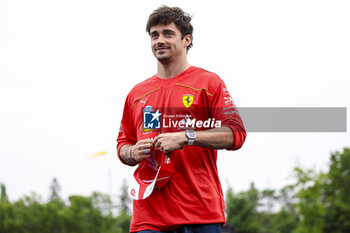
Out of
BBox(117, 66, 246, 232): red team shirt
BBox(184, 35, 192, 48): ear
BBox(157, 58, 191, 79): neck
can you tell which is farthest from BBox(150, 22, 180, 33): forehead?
BBox(117, 66, 246, 232): red team shirt

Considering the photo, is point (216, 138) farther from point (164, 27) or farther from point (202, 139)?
point (164, 27)

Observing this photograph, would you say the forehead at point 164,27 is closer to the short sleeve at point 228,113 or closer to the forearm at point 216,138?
the short sleeve at point 228,113

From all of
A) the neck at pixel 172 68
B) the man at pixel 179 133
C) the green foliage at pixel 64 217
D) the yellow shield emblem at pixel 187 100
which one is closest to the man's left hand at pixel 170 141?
the man at pixel 179 133

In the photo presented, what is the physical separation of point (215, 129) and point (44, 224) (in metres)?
60.4

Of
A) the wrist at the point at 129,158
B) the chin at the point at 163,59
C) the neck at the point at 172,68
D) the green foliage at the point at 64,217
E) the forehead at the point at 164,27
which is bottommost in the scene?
the green foliage at the point at 64,217

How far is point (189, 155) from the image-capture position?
4.50m

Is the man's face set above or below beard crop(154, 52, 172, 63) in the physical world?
above

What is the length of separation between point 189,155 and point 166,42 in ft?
3.40

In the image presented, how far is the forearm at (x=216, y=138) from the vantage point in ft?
14.2

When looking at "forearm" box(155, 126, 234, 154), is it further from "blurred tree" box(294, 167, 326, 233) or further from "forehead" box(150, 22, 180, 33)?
"blurred tree" box(294, 167, 326, 233)

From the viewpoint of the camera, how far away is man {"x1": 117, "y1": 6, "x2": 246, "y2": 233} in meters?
4.37

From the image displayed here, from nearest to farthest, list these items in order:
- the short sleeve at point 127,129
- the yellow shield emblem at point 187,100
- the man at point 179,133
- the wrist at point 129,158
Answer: the man at point 179,133, the yellow shield emblem at point 187,100, the wrist at point 129,158, the short sleeve at point 127,129

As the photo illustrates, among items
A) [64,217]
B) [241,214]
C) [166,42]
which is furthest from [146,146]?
[241,214]

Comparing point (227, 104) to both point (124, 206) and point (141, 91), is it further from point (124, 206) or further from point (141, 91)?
point (124, 206)
